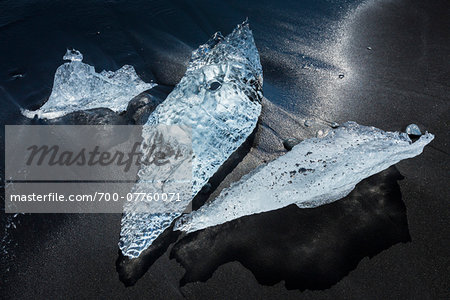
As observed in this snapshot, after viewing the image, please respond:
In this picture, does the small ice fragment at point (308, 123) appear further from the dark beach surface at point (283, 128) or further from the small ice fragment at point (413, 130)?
the small ice fragment at point (413, 130)

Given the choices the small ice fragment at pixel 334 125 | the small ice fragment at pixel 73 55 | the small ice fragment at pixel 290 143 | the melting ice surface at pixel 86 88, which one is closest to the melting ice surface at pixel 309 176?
the small ice fragment at pixel 290 143

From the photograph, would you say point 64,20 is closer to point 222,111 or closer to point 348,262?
point 222,111

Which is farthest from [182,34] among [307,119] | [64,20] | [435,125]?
[435,125]

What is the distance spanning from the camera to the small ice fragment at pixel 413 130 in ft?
7.29

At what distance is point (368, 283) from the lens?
1618mm

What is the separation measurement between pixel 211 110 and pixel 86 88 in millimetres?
1093

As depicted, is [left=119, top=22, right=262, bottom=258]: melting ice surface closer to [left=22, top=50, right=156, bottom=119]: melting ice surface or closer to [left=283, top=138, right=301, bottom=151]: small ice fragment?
[left=283, top=138, right=301, bottom=151]: small ice fragment

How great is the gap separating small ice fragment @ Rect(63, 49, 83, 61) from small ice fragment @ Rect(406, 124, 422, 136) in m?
2.51

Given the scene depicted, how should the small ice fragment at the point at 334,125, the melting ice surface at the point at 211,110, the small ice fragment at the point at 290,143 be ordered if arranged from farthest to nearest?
the small ice fragment at the point at 334,125
the small ice fragment at the point at 290,143
the melting ice surface at the point at 211,110

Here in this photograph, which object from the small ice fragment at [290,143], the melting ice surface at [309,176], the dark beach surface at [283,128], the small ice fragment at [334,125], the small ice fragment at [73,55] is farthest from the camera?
the small ice fragment at [73,55]

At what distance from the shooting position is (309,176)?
193 cm

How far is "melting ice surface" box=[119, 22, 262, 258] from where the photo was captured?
1.97m
